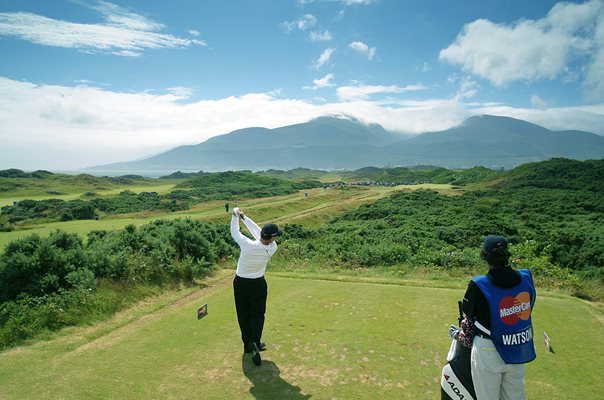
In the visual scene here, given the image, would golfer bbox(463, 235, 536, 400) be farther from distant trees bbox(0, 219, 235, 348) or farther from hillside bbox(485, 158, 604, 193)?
hillside bbox(485, 158, 604, 193)

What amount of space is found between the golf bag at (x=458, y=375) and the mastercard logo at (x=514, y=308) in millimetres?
401

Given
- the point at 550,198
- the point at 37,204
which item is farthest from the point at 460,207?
the point at 37,204

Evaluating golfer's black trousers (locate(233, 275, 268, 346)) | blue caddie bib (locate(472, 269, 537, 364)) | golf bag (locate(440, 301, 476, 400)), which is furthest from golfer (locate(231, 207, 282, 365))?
blue caddie bib (locate(472, 269, 537, 364))

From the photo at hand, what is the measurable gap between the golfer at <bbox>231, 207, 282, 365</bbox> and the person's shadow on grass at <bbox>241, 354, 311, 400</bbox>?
30 centimetres

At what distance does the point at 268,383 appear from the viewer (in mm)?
5238

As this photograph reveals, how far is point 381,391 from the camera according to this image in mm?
4949

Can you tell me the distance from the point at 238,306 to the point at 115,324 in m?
2.86

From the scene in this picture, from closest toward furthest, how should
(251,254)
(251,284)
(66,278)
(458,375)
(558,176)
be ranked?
(458,375), (251,254), (251,284), (66,278), (558,176)

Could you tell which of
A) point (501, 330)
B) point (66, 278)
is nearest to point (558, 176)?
point (501, 330)

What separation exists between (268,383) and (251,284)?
1.50 meters

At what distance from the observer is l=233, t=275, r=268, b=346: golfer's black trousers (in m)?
6.09

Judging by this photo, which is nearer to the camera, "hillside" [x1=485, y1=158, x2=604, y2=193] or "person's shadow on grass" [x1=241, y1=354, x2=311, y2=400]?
"person's shadow on grass" [x1=241, y1=354, x2=311, y2=400]

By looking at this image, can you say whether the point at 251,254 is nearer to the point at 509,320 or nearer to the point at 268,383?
the point at 268,383

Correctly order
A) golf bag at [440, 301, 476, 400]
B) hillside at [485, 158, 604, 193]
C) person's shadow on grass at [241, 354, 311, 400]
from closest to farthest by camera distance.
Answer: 1. golf bag at [440, 301, 476, 400]
2. person's shadow on grass at [241, 354, 311, 400]
3. hillside at [485, 158, 604, 193]
